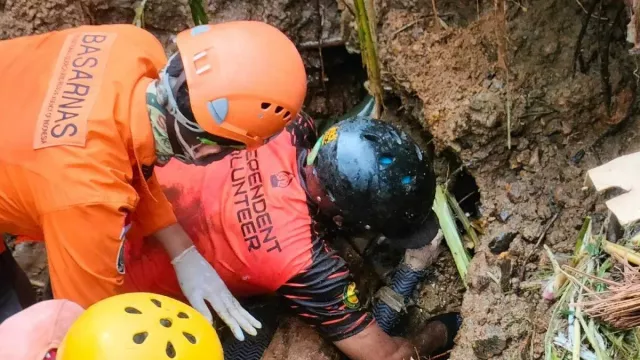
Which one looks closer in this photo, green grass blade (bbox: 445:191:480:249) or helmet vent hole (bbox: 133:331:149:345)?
helmet vent hole (bbox: 133:331:149:345)

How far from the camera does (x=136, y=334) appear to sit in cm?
228

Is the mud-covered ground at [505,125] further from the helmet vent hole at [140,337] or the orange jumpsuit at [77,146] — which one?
the helmet vent hole at [140,337]

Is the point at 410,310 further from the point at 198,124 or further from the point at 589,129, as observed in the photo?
the point at 198,124

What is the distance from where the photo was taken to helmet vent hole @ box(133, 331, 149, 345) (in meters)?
2.27

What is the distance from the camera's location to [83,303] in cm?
291

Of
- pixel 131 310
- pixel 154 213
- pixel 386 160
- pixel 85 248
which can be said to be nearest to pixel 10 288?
pixel 154 213

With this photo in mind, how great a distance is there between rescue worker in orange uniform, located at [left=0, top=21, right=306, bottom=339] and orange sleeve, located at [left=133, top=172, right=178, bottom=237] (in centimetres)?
19

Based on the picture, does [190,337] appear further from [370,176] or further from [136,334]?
[370,176]

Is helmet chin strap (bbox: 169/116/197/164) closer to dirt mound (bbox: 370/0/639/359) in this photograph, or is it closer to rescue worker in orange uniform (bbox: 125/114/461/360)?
rescue worker in orange uniform (bbox: 125/114/461/360)

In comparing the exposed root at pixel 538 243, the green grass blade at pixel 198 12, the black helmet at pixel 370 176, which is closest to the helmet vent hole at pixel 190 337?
the black helmet at pixel 370 176

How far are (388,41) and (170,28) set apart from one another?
4.27 feet

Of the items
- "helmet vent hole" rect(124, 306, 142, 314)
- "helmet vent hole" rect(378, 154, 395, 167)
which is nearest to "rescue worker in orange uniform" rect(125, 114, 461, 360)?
"helmet vent hole" rect(378, 154, 395, 167)

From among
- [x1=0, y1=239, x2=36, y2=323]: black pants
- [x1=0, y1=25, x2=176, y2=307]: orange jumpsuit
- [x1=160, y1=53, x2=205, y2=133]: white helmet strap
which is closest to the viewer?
[x1=0, y1=25, x2=176, y2=307]: orange jumpsuit

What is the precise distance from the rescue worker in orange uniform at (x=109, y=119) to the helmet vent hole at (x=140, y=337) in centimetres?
60
